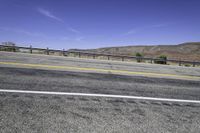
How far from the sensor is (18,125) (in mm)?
2719

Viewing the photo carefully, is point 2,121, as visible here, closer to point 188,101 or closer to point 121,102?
point 121,102

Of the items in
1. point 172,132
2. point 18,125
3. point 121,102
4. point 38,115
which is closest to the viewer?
point 18,125

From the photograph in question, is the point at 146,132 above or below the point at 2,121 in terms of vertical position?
below

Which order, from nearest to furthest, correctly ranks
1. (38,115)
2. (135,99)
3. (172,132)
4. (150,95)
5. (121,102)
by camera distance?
(172,132) → (38,115) → (121,102) → (135,99) → (150,95)

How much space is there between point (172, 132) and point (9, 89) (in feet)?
12.7

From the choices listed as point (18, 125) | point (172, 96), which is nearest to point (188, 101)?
point (172, 96)

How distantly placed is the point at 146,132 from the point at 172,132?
0.46m

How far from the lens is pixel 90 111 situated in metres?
3.48

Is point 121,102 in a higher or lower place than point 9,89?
lower

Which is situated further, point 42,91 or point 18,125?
point 42,91

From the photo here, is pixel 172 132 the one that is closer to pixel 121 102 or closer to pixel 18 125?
pixel 121 102

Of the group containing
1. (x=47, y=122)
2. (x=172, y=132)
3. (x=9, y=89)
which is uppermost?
(x=9, y=89)

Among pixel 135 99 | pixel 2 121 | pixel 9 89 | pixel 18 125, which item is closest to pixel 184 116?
pixel 135 99

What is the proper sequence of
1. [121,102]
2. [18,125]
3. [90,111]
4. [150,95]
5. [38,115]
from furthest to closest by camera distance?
1. [150,95]
2. [121,102]
3. [90,111]
4. [38,115]
5. [18,125]
